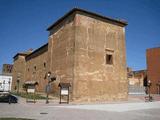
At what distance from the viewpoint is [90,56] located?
22.6 meters

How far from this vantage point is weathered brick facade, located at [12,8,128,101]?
2166cm

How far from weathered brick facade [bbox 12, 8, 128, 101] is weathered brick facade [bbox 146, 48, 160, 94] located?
82.2 ft

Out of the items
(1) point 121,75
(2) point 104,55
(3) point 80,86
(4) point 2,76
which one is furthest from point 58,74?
(4) point 2,76

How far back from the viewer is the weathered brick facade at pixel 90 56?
21.7 metres

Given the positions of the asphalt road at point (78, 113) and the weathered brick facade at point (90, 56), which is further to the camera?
the weathered brick facade at point (90, 56)

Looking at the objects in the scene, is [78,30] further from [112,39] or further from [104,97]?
[104,97]

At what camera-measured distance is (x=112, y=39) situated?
25.1 meters

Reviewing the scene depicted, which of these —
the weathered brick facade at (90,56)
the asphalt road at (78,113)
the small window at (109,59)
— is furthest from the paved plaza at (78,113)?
the small window at (109,59)

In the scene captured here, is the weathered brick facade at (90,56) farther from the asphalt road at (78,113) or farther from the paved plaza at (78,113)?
the asphalt road at (78,113)

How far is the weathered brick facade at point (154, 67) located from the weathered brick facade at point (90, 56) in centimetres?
2505

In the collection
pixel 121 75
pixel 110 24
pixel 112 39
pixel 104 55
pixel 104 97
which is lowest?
pixel 104 97

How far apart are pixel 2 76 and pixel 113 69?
6093 cm

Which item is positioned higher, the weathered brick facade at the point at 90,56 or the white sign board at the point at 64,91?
the weathered brick facade at the point at 90,56

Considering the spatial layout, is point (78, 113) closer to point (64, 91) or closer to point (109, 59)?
point (64, 91)
